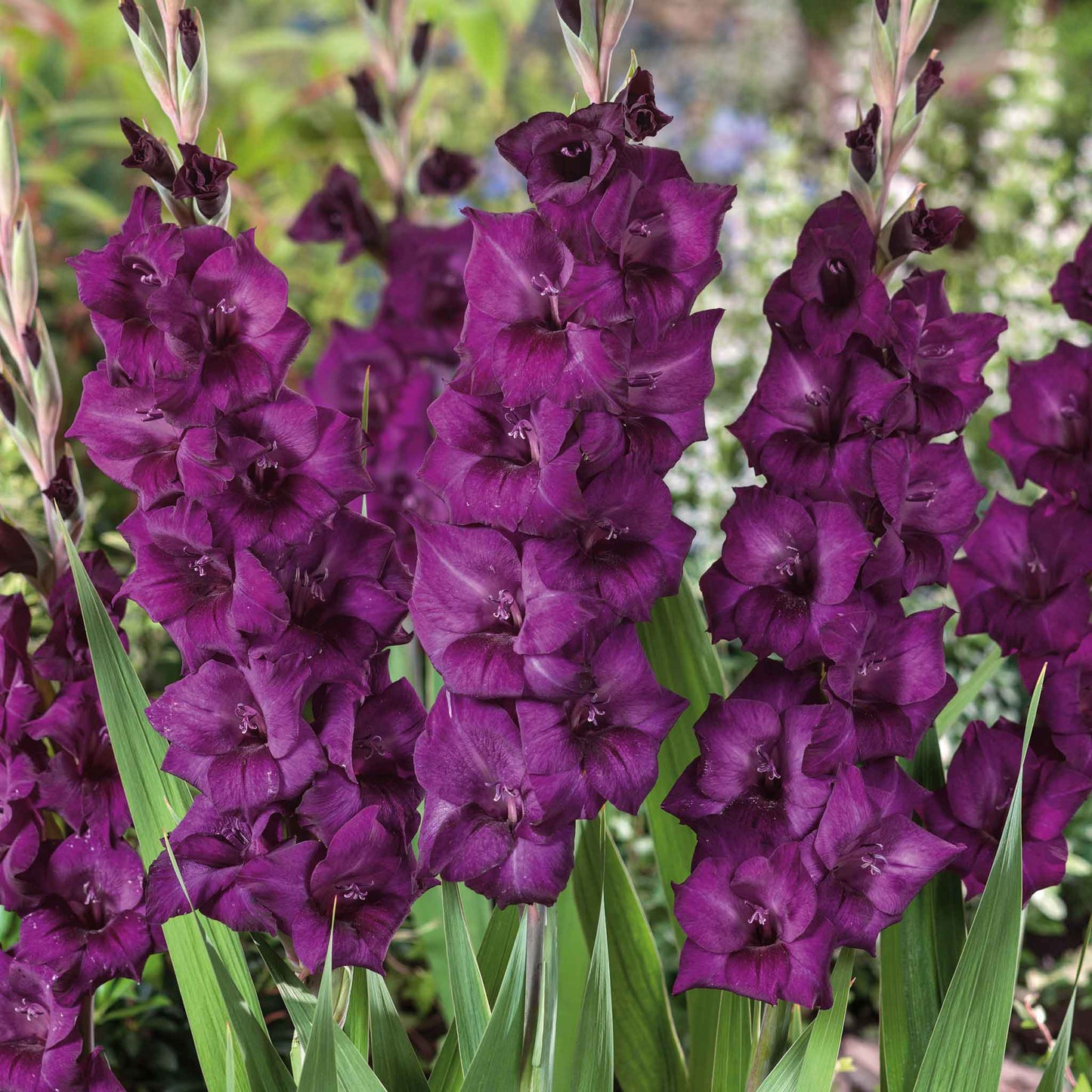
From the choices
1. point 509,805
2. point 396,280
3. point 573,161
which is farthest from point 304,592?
point 396,280

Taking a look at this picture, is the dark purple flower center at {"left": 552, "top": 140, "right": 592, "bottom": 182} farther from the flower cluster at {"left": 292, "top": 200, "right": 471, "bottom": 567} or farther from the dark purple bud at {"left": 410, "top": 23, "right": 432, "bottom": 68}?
the dark purple bud at {"left": 410, "top": 23, "right": 432, "bottom": 68}

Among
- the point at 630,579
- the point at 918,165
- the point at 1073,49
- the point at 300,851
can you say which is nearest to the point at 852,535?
the point at 630,579

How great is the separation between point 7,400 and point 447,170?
0.63 meters

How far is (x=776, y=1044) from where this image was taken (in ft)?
2.31

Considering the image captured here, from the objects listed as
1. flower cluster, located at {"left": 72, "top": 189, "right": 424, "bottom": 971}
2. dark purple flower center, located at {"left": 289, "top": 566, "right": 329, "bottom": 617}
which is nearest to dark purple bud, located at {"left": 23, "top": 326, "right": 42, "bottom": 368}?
flower cluster, located at {"left": 72, "top": 189, "right": 424, "bottom": 971}

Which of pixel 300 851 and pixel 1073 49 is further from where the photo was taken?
pixel 1073 49

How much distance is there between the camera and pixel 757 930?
63 centimetres

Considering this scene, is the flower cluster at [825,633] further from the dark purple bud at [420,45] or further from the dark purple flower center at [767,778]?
the dark purple bud at [420,45]

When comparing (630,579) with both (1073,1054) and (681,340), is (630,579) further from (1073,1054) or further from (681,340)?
(1073,1054)

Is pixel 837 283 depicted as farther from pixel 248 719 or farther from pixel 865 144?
pixel 248 719

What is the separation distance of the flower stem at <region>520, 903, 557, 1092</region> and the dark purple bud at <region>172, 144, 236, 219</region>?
395 millimetres

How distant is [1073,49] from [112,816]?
3.97 meters

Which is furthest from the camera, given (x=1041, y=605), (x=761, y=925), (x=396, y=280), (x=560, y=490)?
(x=396, y=280)

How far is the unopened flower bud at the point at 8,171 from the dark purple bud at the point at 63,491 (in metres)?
0.15
